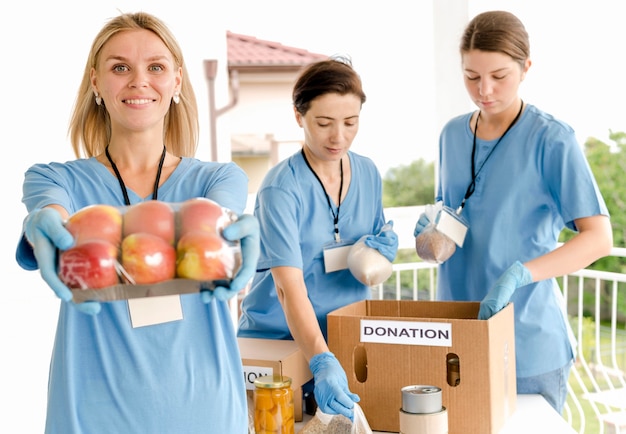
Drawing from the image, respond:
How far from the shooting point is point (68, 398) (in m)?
1.14

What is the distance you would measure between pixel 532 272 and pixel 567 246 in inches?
4.5

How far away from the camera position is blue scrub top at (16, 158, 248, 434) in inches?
45.4

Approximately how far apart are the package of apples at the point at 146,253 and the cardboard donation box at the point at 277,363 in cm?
62

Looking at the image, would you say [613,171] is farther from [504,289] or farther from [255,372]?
[255,372]

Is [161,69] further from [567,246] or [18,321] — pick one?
[18,321]

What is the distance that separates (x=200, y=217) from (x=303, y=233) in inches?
31.6

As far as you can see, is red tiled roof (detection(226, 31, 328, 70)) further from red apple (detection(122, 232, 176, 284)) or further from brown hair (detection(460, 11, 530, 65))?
red apple (detection(122, 232, 176, 284))

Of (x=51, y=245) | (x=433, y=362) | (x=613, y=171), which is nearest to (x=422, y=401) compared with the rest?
(x=433, y=362)

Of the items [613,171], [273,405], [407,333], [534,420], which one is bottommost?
[534,420]

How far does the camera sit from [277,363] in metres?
1.56

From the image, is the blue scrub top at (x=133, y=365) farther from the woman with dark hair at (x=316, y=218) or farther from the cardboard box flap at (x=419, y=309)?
the cardboard box flap at (x=419, y=309)

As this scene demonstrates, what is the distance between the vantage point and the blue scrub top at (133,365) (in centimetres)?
115

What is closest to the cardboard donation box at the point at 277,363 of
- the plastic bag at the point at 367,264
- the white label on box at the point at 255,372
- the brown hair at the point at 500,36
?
the white label on box at the point at 255,372

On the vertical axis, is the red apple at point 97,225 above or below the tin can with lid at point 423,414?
above
